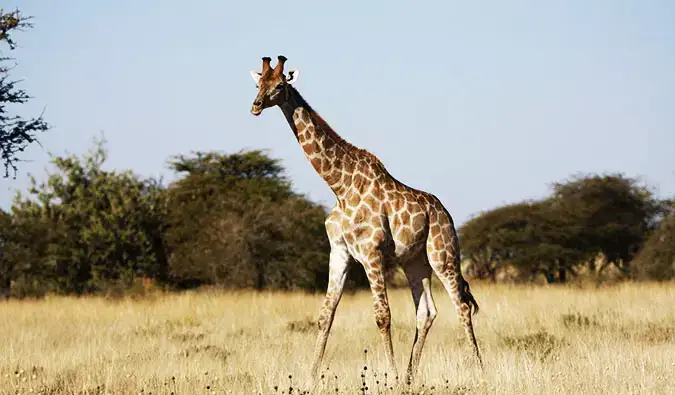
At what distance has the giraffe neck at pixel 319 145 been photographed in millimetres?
9234

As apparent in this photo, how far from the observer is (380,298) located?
29.5 feet

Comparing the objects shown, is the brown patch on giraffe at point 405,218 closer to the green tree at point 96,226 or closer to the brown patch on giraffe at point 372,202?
the brown patch on giraffe at point 372,202

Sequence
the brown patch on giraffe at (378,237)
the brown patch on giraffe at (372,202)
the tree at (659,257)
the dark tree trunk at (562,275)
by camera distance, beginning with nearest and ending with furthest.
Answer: the brown patch on giraffe at (378,237) < the brown patch on giraffe at (372,202) < the tree at (659,257) < the dark tree trunk at (562,275)

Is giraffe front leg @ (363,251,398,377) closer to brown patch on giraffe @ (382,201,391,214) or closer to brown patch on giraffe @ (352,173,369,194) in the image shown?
brown patch on giraffe @ (382,201,391,214)

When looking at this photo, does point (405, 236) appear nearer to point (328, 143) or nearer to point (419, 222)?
point (419, 222)

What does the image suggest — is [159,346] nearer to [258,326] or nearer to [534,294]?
[258,326]

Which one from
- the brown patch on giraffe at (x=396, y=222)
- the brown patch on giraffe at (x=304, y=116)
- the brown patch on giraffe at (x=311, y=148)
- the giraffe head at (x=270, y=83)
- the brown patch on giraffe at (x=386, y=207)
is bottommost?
the brown patch on giraffe at (x=396, y=222)

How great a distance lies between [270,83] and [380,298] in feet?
7.99

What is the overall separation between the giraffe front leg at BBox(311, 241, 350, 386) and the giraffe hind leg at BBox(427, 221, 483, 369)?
101 centimetres

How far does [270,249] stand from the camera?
1080 inches

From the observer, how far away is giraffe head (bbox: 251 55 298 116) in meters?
8.79

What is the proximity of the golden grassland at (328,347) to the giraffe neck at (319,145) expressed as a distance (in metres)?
1.95

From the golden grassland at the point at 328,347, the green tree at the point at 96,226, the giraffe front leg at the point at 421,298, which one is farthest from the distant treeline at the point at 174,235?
the giraffe front leg at the point at 421,298

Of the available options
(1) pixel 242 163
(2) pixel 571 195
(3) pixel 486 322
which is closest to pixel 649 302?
(3) pixel 486 322
